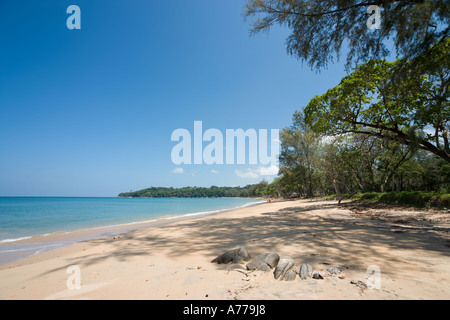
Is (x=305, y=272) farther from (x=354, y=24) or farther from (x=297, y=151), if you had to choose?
(x=297, y=151)

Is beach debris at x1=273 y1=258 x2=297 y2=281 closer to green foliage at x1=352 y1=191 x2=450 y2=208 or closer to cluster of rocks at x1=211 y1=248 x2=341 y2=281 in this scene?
cluster of rocks at x1=211 y1=248 x2=341 y2=281

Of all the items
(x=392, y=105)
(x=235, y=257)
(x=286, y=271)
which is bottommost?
(x=235, y=257)

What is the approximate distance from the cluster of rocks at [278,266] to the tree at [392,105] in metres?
7.14

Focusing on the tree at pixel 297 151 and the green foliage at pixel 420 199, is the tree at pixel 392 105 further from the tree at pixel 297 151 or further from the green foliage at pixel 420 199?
the tree at pixel 297 151

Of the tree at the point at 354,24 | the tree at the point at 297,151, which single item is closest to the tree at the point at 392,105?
the tree at the point at 354,24

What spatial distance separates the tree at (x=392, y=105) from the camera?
6.96 m

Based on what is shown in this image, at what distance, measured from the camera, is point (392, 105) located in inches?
390

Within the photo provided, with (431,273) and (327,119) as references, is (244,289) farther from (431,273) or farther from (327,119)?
(327,119)

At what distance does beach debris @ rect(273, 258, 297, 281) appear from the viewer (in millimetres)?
2785

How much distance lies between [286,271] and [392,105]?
443 inches

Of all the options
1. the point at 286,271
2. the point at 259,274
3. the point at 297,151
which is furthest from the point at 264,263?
the point at 297,151

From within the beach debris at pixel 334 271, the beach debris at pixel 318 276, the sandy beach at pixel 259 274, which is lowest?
the sandy beach at pixel 259 274

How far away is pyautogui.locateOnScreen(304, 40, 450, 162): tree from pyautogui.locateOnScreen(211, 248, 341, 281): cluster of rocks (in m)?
7.14
